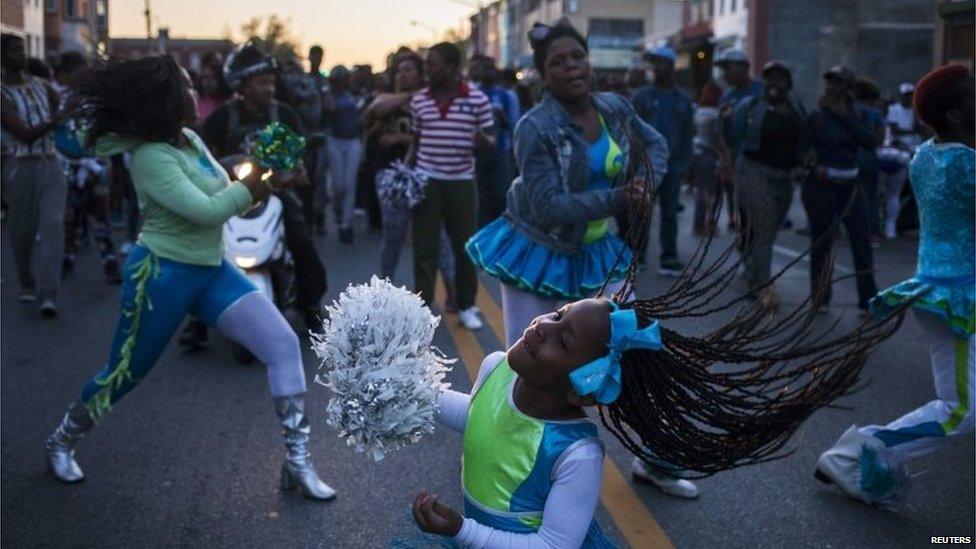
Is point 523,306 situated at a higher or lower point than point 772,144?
lower

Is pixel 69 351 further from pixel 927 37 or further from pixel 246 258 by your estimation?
pixel 927 37

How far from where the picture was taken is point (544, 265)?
5.19 meters

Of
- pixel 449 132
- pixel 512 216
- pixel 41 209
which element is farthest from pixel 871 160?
pixel 512 216

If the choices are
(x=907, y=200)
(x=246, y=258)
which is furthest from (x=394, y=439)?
(x=907, y=200)

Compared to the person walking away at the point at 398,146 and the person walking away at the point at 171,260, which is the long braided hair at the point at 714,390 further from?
the person walking away at the point at 398,146

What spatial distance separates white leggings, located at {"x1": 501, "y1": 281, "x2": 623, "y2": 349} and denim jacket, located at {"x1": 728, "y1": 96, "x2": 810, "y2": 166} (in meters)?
5.44

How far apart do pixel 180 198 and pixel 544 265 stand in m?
1.42

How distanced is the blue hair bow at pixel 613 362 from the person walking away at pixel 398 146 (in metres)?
6.50

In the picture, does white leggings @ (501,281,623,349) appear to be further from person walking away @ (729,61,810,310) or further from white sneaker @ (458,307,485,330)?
person walking away @ (729,61,810,310)

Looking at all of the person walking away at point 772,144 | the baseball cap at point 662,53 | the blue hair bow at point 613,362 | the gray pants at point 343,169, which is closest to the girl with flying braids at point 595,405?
the blue hair bow at point 613,362

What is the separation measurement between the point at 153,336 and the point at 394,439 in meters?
2.65

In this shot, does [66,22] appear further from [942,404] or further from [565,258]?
[942,404]

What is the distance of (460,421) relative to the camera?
340 centimetres

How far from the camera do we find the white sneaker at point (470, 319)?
9453mm
